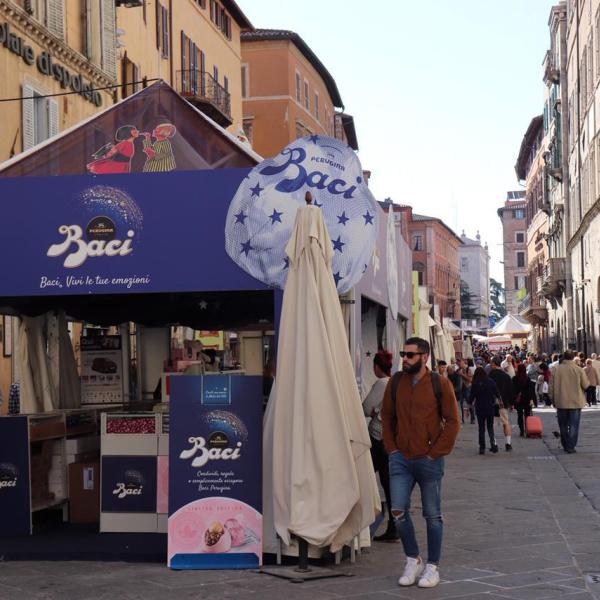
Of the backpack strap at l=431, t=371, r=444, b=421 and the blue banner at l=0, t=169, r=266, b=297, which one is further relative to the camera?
the blue banner at l=0, t=169, r=266, b=297

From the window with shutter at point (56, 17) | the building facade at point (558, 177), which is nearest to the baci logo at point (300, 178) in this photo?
the window with shutter at point (56, 17)

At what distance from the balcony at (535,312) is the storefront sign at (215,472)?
2467 inches

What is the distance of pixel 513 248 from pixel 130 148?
119271mm

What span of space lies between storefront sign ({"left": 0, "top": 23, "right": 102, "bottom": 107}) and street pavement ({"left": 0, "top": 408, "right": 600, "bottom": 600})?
1488cm

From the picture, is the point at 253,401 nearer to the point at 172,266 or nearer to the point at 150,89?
the point at 172,266

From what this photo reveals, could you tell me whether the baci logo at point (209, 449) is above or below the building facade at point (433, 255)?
below

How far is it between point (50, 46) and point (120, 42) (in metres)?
5.90

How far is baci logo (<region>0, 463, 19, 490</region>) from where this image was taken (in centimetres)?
1026

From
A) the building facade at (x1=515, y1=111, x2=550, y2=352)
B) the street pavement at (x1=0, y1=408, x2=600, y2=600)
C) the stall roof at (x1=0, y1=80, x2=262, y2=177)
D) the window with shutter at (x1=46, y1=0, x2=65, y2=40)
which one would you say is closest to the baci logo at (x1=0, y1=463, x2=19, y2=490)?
the street pavement at (x1=0, y1=408, x2=600, y2=600)

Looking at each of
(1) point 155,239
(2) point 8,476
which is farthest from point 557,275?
(1) point 155,239

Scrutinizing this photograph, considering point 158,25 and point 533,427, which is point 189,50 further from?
point 533,427

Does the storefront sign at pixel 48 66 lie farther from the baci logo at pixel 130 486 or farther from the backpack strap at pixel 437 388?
the backpack strap at pixel 437 388

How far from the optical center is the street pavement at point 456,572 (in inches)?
314

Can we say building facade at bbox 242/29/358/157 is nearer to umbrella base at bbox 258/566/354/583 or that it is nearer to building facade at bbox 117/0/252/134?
building facade at bbox 117/0/252/134
